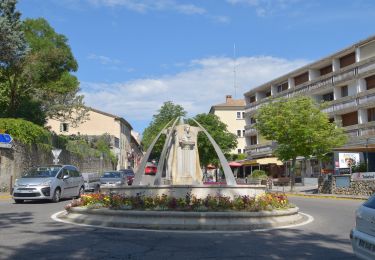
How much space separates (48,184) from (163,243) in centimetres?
1255

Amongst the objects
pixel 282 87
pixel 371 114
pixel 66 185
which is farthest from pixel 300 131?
pixel 282 87

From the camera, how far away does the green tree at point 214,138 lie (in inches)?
2324

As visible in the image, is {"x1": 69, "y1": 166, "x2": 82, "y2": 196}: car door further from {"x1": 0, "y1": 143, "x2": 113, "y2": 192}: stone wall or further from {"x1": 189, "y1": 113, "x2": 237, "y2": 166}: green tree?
{"x1": 189, "y1": 113, "x2": 237, "y2": 166}: green tree

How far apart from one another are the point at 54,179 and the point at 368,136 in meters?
29.6

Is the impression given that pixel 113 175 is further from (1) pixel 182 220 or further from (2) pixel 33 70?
(1) pixel 182 220

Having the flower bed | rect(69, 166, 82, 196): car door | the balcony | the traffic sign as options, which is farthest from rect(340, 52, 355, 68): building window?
the flower bed

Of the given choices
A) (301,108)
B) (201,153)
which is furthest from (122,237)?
Result: (201,153)

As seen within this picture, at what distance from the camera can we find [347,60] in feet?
153

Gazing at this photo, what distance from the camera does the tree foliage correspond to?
99.3 ft

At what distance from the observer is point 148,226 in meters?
12.2

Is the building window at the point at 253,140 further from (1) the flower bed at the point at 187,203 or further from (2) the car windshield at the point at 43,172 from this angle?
(1) the flower bed at the point at 187,203

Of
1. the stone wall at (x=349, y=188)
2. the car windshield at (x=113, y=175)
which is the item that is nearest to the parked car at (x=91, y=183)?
the car windshield at (x=113, y=175)

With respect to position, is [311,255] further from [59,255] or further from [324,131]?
[324,131]

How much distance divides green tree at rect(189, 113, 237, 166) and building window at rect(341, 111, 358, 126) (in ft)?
58.0
